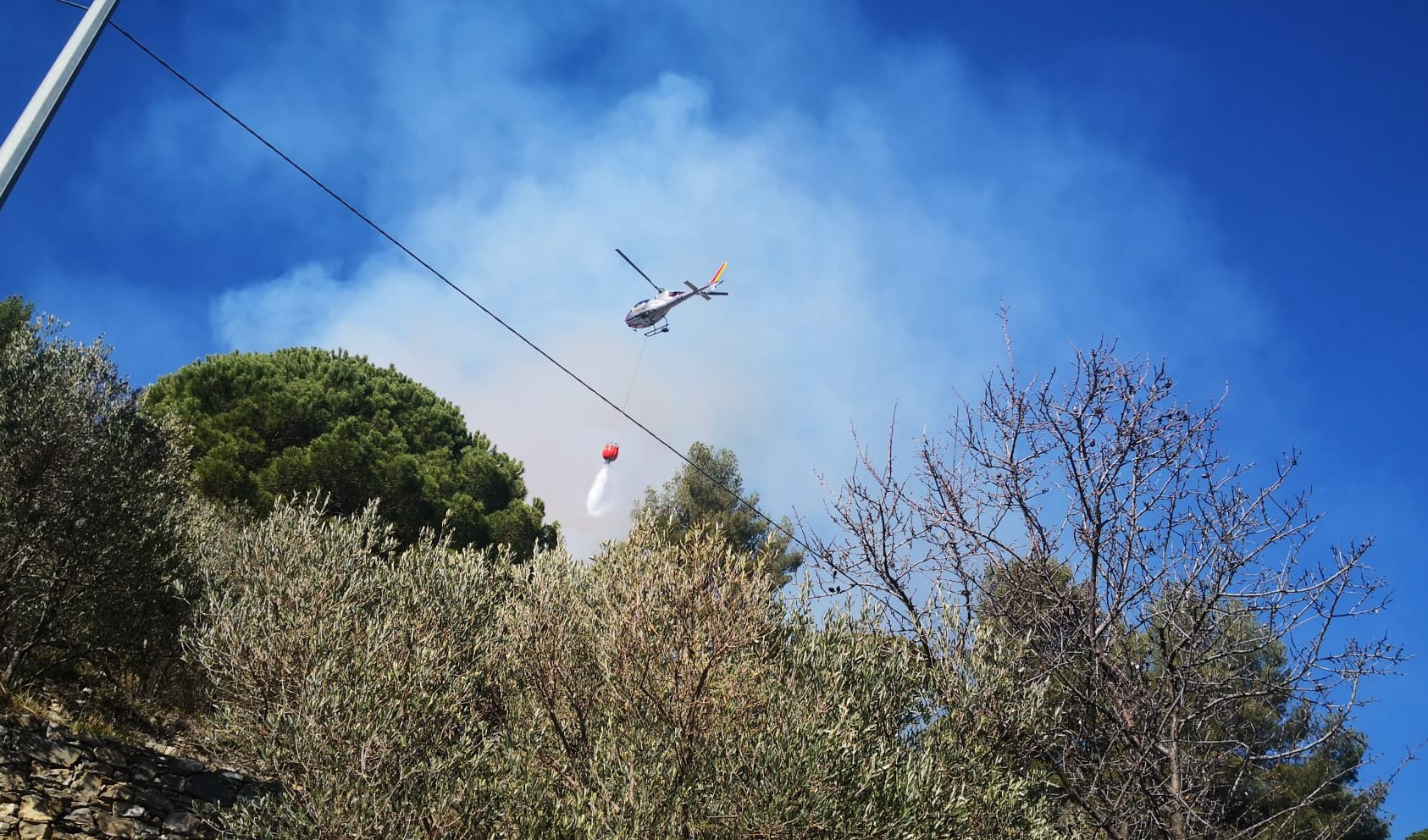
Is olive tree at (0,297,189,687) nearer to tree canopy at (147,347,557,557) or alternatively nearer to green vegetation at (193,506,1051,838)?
green vegetation at (193,506,1051,838)

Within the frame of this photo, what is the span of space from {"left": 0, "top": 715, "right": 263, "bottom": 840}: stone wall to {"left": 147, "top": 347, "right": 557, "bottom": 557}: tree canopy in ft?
42.1

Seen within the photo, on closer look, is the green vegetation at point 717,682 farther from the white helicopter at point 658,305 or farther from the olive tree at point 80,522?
the white helicopter at point 658,305

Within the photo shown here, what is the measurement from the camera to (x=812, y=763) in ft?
29.9

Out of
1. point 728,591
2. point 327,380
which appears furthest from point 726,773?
point 327,380

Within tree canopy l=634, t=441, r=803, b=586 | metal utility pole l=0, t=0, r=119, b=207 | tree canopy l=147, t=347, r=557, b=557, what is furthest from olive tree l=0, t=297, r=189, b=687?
tree canopy l=634, t=441, r=803, b=586

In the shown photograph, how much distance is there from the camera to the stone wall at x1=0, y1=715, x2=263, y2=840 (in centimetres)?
1196

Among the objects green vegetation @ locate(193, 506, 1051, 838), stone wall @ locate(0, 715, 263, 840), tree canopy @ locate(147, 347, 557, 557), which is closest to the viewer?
green vegetation @ locate(193, 506, 1051, 838)

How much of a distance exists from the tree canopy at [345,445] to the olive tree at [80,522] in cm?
872

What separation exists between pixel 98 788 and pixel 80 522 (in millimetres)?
5871

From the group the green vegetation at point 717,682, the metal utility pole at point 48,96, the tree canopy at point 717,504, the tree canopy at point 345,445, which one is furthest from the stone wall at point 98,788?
the tree canopy at point 717,504

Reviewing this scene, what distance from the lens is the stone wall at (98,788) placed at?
11961mm

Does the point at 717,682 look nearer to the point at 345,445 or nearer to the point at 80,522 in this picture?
the point at 80,522

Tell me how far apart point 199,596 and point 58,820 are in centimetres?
576

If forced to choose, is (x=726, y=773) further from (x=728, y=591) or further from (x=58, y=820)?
(x=58, y=820)
